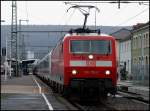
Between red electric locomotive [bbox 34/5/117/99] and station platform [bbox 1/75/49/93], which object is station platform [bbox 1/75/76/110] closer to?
red electric locomotive [bbox 34/5/117/99]

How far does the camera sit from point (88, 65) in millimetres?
23984

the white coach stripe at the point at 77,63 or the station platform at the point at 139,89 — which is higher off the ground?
the white coach stripe at the point at 77,63

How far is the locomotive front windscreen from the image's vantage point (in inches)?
968

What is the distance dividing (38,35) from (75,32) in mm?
71319

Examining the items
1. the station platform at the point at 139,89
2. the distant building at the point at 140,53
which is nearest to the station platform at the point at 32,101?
→ the station platform at the point at 139,89

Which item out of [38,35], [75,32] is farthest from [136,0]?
[38,35]

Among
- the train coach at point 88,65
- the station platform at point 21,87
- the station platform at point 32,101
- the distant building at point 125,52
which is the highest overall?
the distant building at point 125,52

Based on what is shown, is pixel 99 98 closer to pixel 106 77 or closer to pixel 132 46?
pixel 106 77

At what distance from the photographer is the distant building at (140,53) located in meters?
48.0

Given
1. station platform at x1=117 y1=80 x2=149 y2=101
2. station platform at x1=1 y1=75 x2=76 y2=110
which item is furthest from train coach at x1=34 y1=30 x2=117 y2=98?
station platform at x1=117 y1=80 x2=149 y2=101

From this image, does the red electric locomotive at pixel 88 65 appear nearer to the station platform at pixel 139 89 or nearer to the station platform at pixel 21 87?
the station platform at pixel 139 89

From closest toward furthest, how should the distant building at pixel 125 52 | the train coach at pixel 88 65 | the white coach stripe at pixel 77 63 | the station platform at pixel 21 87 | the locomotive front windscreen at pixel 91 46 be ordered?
1. the train coach at pixel 88 65
2. the white coach stripe at pixel 77 63
3. the locomotive front windscreen at pixel 91 46
4. the station platform at pixel 21 87
5. the distant building at pixel 125 52

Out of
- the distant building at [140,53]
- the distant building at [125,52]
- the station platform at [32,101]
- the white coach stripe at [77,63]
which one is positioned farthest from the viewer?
the distant building at [125,52]

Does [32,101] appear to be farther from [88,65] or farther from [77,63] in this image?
[88,65]
